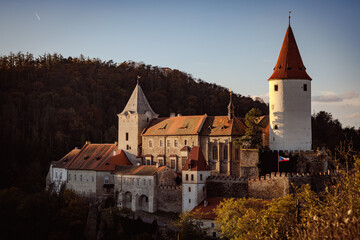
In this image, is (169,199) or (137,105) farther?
(137,105)

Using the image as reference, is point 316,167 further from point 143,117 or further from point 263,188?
point 143,117

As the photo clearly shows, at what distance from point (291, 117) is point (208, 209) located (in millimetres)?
13481

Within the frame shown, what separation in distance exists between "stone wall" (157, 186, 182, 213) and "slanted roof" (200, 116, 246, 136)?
9551 mm

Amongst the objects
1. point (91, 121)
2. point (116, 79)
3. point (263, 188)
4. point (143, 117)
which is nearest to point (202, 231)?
point (263, 188)

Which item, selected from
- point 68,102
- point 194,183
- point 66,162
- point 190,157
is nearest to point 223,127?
point 190,157

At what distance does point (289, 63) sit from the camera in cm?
5538

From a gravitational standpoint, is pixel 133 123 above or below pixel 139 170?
above

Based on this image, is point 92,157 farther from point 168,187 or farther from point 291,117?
point 291,117

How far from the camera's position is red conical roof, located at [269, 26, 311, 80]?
5462 cm

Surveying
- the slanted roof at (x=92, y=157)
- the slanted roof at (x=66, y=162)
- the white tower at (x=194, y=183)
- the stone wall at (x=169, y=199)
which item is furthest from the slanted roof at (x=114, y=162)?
the white tower at (x=194, y=183)

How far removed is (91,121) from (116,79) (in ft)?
69.9

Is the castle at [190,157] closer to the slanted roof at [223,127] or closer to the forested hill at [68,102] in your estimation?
the slanted roof at [223,127]

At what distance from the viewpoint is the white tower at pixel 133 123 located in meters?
68.8

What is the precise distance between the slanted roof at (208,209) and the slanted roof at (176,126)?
11920mm
